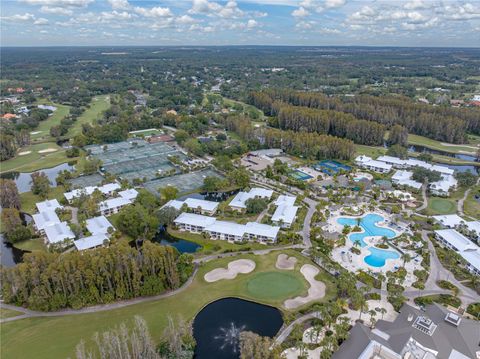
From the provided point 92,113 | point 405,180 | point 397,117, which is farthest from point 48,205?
point 397,117

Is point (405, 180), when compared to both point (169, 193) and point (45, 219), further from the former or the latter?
point (45, 219)

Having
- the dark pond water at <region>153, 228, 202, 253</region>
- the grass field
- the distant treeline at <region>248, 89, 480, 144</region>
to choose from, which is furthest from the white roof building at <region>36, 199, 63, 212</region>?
the distant treeline at <region>248, 89, 480, 144</region>

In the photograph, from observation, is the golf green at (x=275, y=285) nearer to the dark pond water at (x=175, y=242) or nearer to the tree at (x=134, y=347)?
the dark pond water at (x=175, y=242)

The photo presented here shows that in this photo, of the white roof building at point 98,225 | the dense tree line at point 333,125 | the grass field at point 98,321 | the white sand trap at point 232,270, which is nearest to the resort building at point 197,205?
A: the white roof building at point 98,225

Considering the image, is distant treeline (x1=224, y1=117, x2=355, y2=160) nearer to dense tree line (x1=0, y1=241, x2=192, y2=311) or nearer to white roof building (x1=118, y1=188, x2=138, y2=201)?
white roof building (x1=118, y1=188, x2=138, y2=201)

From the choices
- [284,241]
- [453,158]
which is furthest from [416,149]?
[284,241]

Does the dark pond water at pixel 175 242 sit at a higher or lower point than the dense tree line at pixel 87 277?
lower
